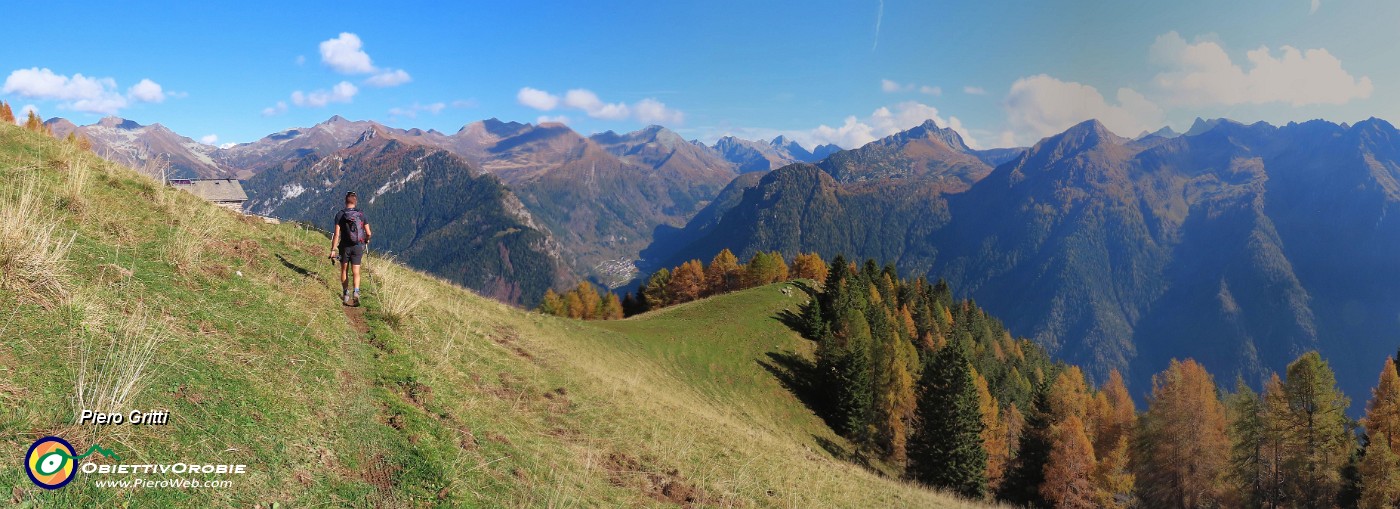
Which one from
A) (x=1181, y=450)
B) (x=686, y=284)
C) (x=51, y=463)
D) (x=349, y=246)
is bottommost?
(x=51, y=463)

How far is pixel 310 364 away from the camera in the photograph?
9.46 m

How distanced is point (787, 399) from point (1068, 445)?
932 inches

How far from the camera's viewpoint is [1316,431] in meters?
39.8

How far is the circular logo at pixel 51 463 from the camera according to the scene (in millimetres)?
4855

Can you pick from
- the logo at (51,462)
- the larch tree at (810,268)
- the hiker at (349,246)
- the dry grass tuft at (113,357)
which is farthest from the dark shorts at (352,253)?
the larch tree at (810,268)

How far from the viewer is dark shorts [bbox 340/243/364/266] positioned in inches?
571

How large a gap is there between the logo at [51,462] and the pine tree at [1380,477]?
199 feet

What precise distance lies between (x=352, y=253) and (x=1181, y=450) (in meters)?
63.4

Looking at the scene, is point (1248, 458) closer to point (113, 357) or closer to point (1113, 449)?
point (1113, 449)

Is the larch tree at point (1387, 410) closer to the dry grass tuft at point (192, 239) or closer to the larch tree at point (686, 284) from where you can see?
the dry grass tuft at point (192, 239)

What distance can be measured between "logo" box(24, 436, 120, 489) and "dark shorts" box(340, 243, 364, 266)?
32.5 ft

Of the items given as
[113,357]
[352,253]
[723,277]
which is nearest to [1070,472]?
[352,253]

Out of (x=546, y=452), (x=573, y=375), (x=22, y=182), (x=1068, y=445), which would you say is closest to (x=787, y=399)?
(x=1068, y=445)

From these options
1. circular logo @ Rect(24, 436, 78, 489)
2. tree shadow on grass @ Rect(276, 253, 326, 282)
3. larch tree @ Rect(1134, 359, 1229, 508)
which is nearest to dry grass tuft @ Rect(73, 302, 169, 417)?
circular logo @ Rect(24, 436, 78, 489)
